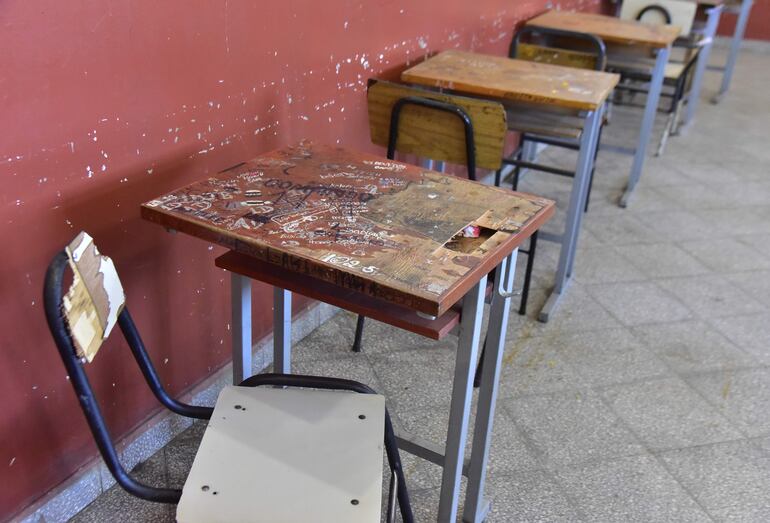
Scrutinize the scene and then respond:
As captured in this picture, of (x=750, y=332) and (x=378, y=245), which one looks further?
(x=750, y=332)

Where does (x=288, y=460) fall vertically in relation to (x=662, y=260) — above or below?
above

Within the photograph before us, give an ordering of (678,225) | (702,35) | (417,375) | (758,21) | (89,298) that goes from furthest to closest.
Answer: (758,21), (702,35), (678,225), (417,375), (89,298)

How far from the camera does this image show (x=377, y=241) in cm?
134

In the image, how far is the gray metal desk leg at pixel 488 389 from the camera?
1567 millimetres

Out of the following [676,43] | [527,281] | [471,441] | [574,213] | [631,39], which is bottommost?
[471,441]

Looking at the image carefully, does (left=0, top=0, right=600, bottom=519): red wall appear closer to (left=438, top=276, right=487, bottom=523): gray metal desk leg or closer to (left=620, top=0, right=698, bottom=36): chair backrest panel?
(left=438, top=276, right=487, bottom=523): gray metal desk leg

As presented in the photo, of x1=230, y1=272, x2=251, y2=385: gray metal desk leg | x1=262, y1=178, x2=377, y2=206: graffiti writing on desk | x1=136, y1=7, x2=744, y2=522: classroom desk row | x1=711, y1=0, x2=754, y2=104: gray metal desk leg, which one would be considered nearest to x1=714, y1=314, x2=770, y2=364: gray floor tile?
x1=136, y1=7, x2=744, y2=522: classroom desk row

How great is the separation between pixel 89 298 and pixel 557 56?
8.24 ft

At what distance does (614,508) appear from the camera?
1920 millimetres

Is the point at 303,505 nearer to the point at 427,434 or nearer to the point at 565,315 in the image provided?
the point at 427,434

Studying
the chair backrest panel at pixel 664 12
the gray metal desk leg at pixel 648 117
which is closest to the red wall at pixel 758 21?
the chair backrest panel at pixel 664 12

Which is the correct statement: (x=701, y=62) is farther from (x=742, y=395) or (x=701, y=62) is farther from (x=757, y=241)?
A: (x=742, y=395)

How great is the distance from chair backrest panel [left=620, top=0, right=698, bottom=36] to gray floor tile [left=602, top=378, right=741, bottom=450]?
103 inches

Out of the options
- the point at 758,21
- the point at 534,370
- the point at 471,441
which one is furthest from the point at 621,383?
the point at 758,21
